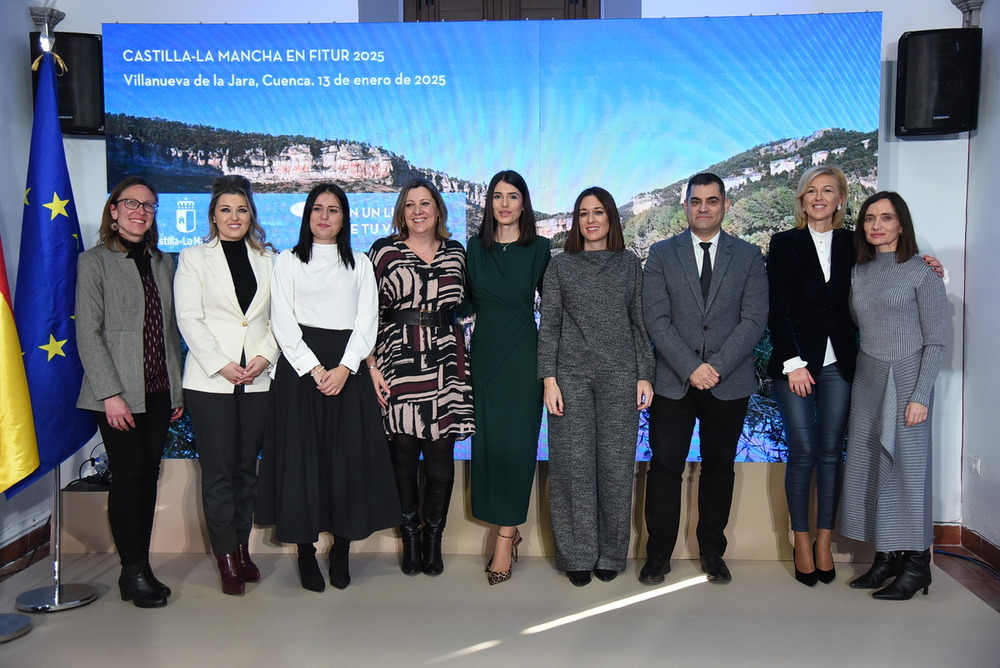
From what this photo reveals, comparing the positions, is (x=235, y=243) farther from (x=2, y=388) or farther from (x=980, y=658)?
(x=980, y=658)

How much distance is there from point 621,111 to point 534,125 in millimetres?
486

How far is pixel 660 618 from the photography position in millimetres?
2992

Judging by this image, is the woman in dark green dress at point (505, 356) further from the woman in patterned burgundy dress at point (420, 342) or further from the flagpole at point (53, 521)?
the flagpole at point (53, 521)

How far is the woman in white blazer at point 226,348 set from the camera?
3094mm

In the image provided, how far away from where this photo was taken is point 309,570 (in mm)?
3283

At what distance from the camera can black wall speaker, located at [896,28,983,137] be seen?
154 inches

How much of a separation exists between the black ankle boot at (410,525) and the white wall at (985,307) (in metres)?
2.81

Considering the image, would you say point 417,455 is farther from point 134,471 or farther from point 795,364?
point 795,364

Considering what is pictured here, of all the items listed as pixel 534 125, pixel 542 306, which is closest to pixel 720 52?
pixel 534 125

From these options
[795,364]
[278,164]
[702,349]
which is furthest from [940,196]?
[278,164]

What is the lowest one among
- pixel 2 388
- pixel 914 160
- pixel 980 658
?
pixel 980 658

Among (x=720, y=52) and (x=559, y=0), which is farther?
(x=559, y=0)

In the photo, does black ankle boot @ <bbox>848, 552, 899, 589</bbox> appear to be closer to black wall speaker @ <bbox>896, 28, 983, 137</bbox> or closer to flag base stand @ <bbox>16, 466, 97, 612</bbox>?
black wall speaker @ <bbox>896, 28, 983, 137</bbox>

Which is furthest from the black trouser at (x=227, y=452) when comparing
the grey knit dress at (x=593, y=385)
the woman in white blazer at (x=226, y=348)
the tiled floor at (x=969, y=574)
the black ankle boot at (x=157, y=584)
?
the tiled floor at (x=969, y=574)
